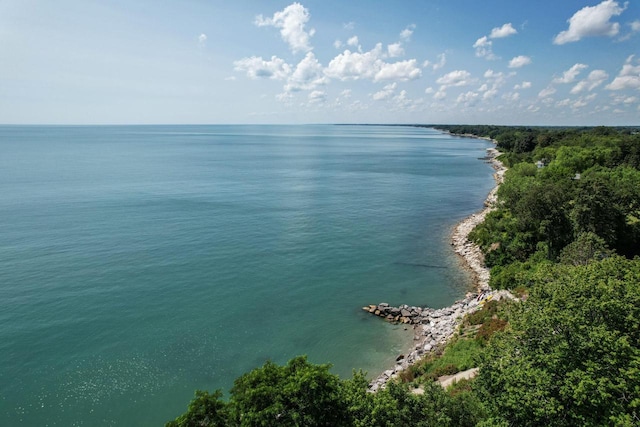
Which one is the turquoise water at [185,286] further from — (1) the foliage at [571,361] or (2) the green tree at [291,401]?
(1) the foliage at [571,361]

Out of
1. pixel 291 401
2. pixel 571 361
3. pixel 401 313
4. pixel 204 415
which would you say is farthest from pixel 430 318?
pixel 204 415

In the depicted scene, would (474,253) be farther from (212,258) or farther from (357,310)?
(212,258)

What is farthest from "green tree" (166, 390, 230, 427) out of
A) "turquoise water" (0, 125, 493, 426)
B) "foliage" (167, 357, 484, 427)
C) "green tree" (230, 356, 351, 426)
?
"turquoise water" (0, 125, 493, 426)

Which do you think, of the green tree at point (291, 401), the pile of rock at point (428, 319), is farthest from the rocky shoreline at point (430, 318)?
the green tree at point (291, 401)

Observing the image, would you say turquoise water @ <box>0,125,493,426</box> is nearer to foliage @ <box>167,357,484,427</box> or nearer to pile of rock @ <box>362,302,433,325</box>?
pile of rock @ <box>362,302,433,325</box>

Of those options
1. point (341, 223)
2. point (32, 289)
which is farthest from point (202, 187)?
point (32, 289)

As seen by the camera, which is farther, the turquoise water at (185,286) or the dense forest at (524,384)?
the turquoise water at (185,286)

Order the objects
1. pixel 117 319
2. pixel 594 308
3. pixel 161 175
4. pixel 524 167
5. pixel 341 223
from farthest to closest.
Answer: pixel 161 175, pixel 524 167, pixel 341 223, pixel 117 319, pixel 594 308

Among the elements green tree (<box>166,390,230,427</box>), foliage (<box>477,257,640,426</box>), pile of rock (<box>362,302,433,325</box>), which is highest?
foliage (<box>477,257,640,426</box>)
